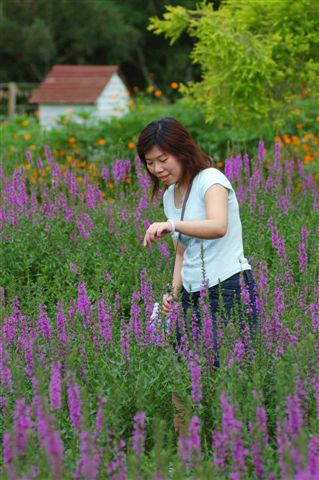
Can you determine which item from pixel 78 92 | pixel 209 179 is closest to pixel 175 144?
pixel 209 179

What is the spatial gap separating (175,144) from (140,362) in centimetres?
101

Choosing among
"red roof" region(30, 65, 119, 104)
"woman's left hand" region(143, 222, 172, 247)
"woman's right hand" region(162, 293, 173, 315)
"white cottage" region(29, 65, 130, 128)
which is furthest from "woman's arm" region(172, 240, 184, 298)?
"red roof" region(30, 65, 119, 104)

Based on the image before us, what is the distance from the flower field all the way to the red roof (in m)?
13.7

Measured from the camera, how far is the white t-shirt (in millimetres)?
3801

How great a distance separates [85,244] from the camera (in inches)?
222

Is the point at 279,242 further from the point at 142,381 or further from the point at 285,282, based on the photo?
the point at 142,381

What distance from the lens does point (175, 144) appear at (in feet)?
12.3

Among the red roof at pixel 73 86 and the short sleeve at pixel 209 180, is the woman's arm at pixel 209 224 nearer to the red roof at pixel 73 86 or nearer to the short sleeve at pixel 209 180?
the short sleeve at pixel 209 180

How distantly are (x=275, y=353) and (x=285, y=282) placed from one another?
92 cm

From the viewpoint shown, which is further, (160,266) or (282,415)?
(160,266)

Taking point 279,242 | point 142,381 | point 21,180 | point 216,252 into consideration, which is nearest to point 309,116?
point 21,180

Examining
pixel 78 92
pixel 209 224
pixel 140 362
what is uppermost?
pixel 78 92

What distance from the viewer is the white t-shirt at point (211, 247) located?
12.5ft

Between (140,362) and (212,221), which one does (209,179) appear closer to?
(212,221)
